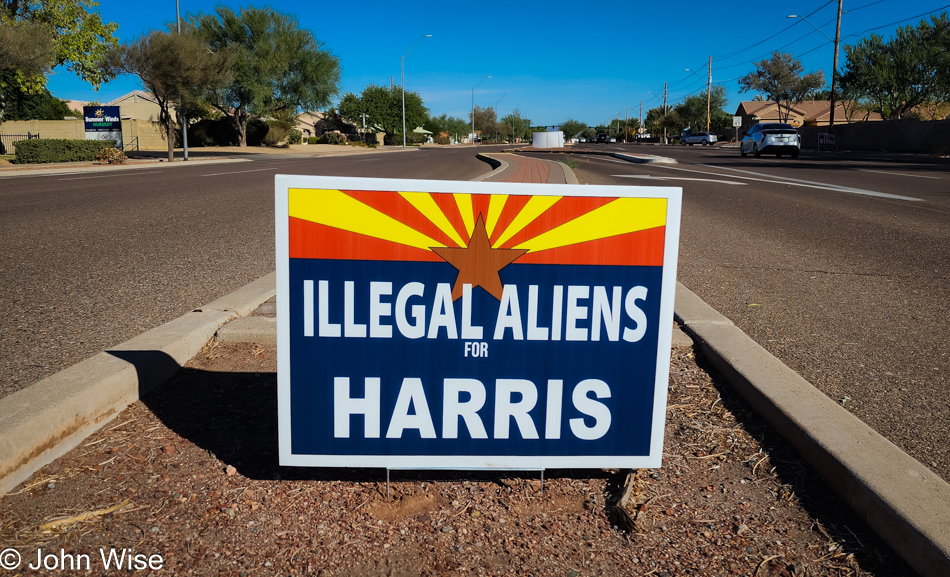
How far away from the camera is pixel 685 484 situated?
246cm

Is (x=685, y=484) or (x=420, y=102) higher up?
(x=420, y=102)

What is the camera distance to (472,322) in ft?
7.61

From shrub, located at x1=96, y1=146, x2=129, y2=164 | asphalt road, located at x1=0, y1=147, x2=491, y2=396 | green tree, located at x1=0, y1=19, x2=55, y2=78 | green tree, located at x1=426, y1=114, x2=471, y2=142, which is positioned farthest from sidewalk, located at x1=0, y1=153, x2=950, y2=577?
green tree, located at x1=426, y1=114, x2=471, y2=142

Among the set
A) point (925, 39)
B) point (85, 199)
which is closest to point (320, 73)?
point (85, 199)

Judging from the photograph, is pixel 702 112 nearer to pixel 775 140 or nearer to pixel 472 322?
pixel 775 140

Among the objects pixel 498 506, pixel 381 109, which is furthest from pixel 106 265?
pixel 381 109

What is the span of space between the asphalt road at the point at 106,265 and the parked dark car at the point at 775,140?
86.1 feet

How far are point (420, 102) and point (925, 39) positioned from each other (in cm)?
6613

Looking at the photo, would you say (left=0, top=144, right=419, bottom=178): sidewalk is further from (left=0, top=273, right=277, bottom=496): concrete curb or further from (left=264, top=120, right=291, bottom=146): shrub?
(left=0, top=273, right=277, bottom=496): concrete curb

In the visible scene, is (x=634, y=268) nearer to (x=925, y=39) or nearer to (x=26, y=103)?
(x=925, y=39)

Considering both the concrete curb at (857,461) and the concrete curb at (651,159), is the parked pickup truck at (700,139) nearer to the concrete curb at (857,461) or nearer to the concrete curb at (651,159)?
the concrete curb at (651,159)

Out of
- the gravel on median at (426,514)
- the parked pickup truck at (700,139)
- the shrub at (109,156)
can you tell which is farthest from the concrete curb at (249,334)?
the parked pickup truck at (700,139)

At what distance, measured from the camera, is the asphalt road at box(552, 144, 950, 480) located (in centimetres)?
320

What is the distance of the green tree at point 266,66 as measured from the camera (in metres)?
48.4
